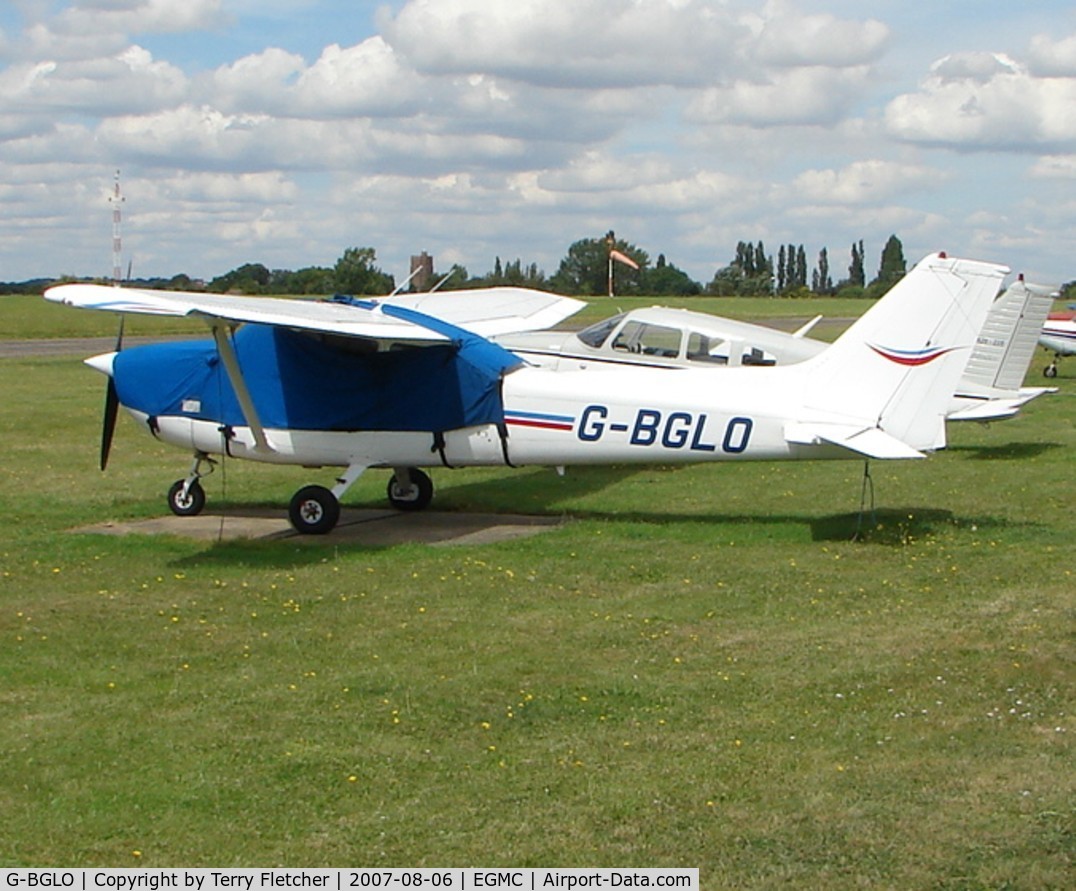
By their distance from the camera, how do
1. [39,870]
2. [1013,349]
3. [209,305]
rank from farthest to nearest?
[1013,349] → [209,305] → [39,870]

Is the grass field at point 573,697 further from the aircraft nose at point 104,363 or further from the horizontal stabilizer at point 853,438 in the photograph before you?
the aircraft nose at point 104,363

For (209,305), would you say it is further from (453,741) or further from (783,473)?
(783,473)

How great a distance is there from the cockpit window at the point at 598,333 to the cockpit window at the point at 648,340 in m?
0.15

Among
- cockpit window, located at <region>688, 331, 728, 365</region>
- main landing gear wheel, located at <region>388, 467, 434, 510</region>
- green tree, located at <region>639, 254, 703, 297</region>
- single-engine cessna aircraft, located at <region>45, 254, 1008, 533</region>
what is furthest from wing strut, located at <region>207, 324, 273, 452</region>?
green tree, located at <region>639, 254, 703, 297</region>

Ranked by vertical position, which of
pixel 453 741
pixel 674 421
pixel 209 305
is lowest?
pixel 453 741

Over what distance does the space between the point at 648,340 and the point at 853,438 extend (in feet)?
17.2

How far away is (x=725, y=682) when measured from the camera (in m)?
7.17

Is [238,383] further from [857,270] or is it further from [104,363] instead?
[857,270]

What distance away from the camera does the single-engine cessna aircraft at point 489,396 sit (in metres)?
10.7

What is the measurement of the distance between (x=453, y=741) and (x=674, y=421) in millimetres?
5391

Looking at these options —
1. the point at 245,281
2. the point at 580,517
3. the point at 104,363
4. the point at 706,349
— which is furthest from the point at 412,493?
the point at 245,281

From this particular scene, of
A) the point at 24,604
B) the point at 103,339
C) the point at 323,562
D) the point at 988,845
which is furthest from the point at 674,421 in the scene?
the point at 103,339

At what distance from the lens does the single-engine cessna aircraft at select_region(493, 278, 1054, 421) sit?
1538cm

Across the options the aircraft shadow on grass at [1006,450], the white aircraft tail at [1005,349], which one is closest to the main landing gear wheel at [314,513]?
the aircraft shadow on grass at [1006,450]
